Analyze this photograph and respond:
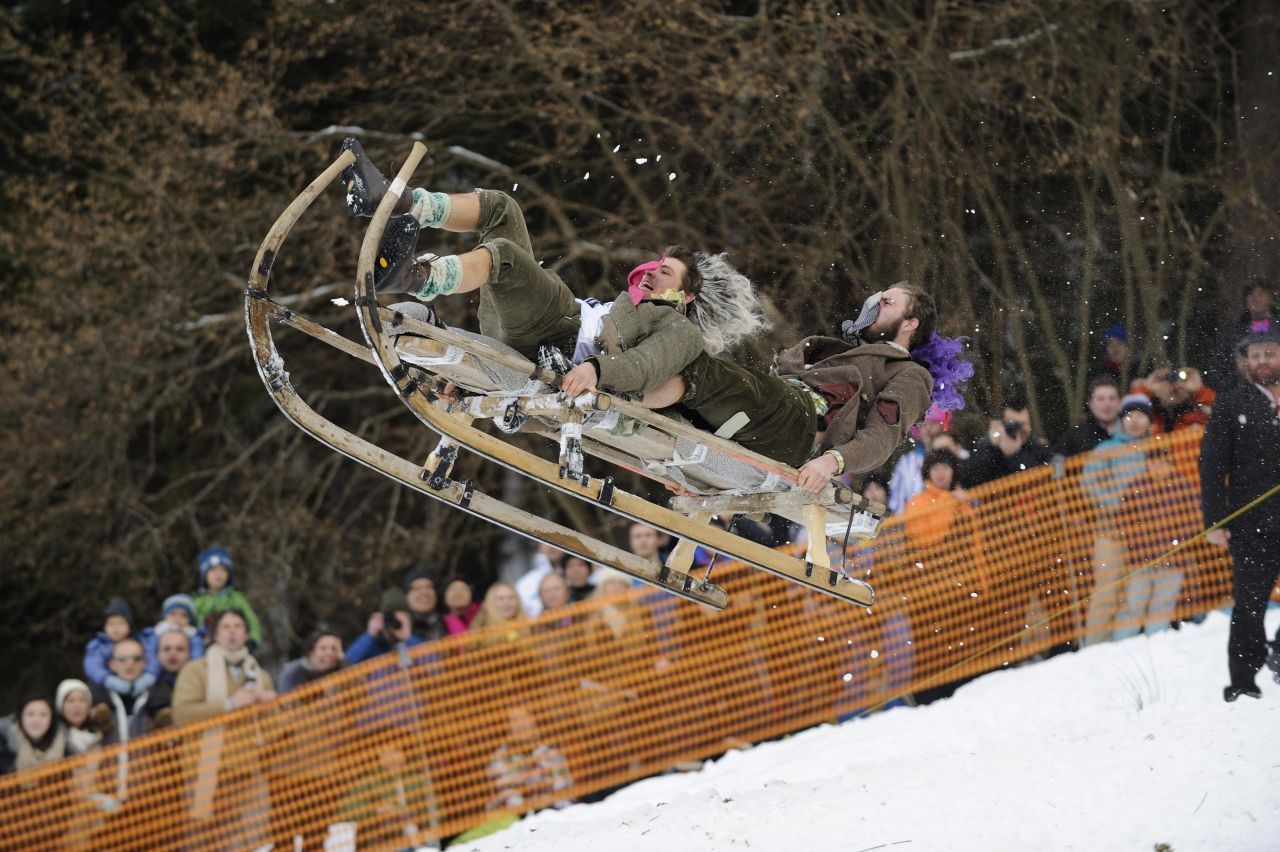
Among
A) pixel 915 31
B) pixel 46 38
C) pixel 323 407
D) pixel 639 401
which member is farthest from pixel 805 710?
pixel 46 38

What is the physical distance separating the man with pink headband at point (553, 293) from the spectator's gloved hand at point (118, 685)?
3.27 m

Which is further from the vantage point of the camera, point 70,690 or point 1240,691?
point 70,690

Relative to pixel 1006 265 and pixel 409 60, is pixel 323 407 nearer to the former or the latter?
pixel 409 60

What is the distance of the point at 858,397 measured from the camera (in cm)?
531

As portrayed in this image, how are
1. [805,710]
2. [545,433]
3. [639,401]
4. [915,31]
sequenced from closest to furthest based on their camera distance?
[639,401] < [545,433] < [805,710] < [915,31]

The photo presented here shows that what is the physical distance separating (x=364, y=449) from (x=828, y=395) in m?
1.67

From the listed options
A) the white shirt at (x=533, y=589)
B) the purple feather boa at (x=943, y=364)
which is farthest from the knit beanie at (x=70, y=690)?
the purple feather boa at (x=943, y=364)

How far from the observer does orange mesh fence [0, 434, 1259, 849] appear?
684 centimetres

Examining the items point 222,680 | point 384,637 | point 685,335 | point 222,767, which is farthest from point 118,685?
point 685,335

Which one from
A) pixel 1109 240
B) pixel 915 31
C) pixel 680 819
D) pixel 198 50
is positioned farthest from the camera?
pixel 198 50

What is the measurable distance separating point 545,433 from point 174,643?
3193mm

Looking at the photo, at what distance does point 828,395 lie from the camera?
5.38 metres

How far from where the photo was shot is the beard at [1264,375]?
624 centimetres

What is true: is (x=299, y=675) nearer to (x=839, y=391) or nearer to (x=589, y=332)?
(x=589, y=332)
